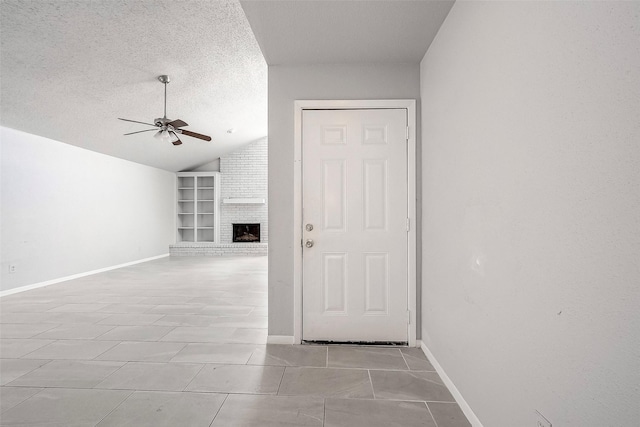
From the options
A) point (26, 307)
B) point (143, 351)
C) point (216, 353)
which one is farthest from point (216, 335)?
point (26, 307)

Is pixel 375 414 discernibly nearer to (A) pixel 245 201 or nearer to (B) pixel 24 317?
(B) pixel 24 317

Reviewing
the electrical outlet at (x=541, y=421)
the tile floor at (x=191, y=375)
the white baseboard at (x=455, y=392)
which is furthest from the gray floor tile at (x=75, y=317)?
the electrical outlet at (x=541, y=421)

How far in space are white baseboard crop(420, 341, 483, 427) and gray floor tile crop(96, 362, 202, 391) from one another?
1.75 meters

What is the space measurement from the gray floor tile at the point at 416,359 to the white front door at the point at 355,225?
14 centimetres

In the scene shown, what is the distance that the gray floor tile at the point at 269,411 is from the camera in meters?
1.75

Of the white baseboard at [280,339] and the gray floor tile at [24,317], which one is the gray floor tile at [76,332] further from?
the white baseboard at [280,339]

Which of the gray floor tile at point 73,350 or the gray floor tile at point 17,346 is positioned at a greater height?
the gray floor tile at point 73,350

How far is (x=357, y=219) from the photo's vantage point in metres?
2.87

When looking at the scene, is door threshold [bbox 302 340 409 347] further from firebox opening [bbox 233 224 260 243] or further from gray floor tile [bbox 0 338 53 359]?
firebox opening [bbox 233 224 260 243]

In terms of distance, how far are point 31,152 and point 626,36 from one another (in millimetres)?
6800

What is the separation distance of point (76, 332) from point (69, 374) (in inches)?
40.1

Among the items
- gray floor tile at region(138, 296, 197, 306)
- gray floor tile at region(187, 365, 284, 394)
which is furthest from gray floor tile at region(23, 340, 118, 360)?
gray floor tile at region(138, 296, 197, 306)

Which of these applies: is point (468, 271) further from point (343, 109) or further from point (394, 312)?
point (343, 109)

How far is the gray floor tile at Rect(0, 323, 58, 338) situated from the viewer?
10.0 feet
